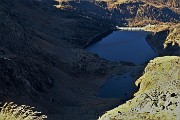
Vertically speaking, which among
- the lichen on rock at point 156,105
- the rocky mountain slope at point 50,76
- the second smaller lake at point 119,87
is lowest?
the second smaller lake at point 119,87

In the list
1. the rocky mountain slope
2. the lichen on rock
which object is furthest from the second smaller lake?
the lichen on rock

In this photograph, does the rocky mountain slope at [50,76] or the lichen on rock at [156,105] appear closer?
the lichen on rock at [156,105]

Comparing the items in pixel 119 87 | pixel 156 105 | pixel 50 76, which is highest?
pixel 156 105

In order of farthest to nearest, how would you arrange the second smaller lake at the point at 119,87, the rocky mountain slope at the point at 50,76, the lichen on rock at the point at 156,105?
the second smaller lake at the point at 119,87 → the rocky mountain slope at the point at 50,76 → the lichen on rock at the point at 156,105

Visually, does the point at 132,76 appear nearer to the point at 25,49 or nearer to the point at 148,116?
the point at 25,49

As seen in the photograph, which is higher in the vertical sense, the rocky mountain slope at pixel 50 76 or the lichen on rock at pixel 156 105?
the lichen on rock at pixel 156 105

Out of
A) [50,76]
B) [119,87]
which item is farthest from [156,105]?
[119,87]

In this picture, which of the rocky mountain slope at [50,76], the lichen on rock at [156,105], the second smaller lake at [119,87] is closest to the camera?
the lichen on rock at [156,105]

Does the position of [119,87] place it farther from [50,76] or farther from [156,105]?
[156,105]

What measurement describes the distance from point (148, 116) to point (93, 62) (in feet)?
293

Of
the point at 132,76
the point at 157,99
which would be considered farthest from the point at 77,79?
the point at 157,99

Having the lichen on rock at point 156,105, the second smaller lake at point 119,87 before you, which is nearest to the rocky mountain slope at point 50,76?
the second smaller lake at point 119,87

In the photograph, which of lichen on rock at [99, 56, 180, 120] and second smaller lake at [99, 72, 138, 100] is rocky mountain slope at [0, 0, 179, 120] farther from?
lichen on rock at [99, 56, 180, 120]

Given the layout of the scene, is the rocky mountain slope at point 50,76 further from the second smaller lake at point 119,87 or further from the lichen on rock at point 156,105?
the lichen on rock at point 156,105
